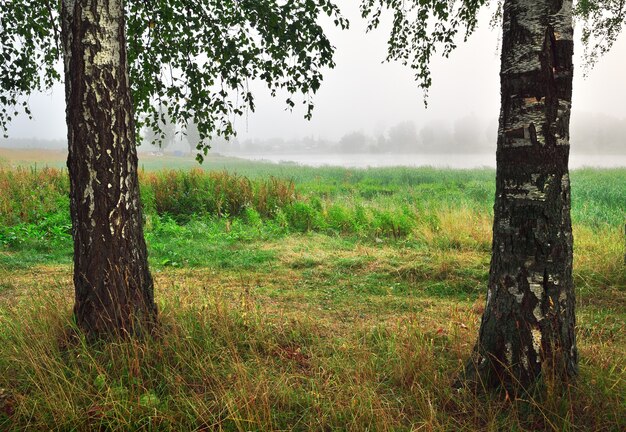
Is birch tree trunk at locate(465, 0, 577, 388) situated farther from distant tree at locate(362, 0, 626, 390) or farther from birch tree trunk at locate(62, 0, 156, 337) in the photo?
birch tree trunk at locate(62, 0, 156, 337)

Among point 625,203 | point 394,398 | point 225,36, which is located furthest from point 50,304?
point 625,203

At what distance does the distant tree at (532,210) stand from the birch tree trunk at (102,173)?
2.58 meters

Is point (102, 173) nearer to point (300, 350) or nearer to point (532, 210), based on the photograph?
point (300, 350)

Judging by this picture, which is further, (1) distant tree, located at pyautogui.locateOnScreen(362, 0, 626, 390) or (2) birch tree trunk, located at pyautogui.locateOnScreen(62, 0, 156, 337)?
(2) birch tree trunk, located at pyautogui.locateOnScreen(62, 0, 156, 337)

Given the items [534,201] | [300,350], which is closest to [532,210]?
[534,201]

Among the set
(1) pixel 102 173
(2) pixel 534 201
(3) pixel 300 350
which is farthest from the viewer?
(3) pixel 300 350

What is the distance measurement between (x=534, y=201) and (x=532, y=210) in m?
0.06

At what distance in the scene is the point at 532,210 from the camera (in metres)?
2.67

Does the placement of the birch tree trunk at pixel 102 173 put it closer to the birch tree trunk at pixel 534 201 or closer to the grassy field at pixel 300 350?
the grassy field at pixel 300 350

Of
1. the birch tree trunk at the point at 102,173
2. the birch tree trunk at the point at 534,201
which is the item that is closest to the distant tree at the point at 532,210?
the birch tree trunk at the point at 534,201

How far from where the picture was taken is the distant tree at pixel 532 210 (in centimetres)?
263

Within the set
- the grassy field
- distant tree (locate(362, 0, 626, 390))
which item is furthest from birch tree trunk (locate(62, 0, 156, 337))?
distant tree (locate(362, 0, 626, 390))

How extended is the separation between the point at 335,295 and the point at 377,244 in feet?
11.0

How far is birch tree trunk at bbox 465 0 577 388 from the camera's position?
2.63m
